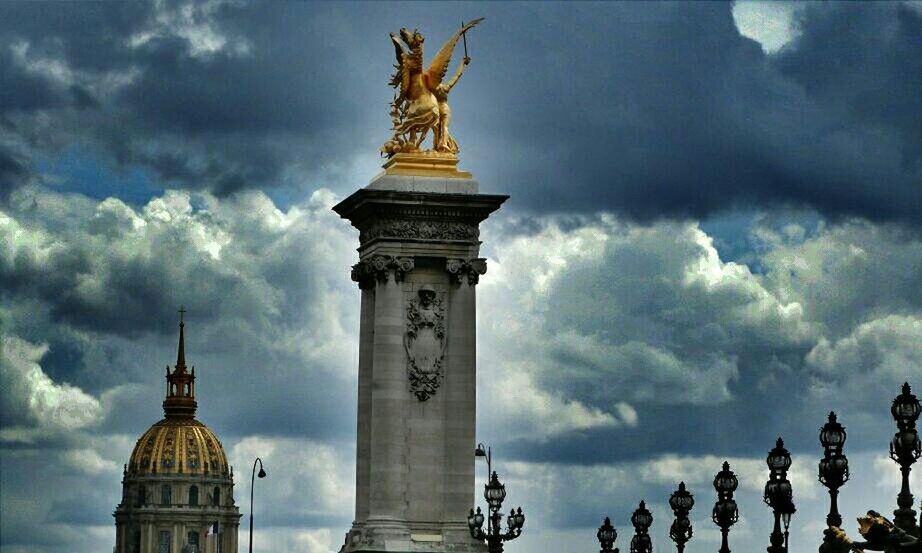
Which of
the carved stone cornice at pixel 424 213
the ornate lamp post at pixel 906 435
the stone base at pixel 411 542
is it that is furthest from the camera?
the carved stone cornice at pixel 424 213

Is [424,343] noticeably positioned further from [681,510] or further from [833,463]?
[833,463]

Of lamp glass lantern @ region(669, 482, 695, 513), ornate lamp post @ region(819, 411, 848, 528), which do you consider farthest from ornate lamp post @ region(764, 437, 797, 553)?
lamp glass lantern @ region(669, 482, 695, 513)

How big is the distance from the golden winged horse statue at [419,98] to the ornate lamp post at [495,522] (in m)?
10.2

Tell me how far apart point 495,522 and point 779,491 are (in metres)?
16.8

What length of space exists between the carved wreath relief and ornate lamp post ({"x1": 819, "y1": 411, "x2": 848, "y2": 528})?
21187 millimetres

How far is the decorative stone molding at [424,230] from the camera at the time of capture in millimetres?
81125

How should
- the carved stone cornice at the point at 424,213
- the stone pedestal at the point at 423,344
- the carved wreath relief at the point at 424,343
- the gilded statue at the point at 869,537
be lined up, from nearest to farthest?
1. the gilded statue at the point at 869,537
2. the stone pedestal at the point at 423,344
3. the carved stone cornice at the point at 424,213
4. the carved wreath relief at the point at 424,343

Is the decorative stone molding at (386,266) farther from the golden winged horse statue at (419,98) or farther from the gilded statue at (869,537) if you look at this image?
the gilded statue at (869,537)

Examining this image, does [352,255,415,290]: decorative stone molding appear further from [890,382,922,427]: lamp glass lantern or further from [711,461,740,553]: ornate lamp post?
[890,382,922,427]: lamp glass lantern

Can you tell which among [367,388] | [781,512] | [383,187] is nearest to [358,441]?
[367,388]

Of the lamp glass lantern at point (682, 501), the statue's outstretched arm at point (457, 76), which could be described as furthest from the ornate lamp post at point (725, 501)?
the statue's outstretched arm at point (457, 76)

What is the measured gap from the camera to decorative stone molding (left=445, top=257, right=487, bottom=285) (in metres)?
81.1

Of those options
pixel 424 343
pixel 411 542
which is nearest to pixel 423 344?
pixel 424 343

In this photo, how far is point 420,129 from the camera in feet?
275
